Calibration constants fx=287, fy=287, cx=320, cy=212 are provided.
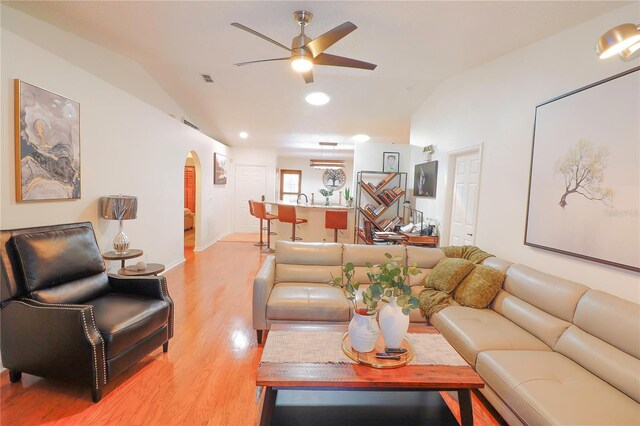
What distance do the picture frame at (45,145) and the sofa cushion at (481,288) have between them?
12.3 ft

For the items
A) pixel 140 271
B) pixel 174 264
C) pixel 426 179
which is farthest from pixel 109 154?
pixel 426 179

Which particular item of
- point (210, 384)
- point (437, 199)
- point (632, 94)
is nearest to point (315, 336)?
point (210, 384)

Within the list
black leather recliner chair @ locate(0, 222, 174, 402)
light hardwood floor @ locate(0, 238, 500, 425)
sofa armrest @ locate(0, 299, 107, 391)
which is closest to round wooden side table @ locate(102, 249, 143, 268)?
black leather recliner chair @ locate(0, 222, 174, 402)

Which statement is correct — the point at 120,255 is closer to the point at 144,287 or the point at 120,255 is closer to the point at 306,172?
the point at 144,287

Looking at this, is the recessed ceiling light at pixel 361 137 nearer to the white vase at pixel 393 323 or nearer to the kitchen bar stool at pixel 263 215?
the kitchen bar stool at pixel 263 215

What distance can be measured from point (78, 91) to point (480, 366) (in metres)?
4.11

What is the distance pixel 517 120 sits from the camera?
2.89 m

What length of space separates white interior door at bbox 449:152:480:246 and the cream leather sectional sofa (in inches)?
35.4

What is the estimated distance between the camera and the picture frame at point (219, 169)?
679 cm

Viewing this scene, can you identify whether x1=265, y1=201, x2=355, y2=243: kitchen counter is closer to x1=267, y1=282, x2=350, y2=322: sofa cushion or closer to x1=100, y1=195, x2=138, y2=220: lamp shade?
x1=100, y1=195, x2=138, y2=220: lamp shade

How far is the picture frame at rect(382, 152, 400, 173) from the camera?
5719 millimetres

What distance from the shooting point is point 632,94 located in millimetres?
1856

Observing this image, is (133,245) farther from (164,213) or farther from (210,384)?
(210,384)

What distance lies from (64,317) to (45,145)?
1553mm
